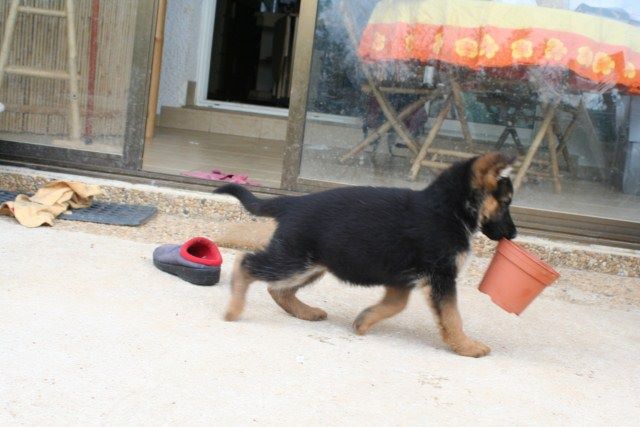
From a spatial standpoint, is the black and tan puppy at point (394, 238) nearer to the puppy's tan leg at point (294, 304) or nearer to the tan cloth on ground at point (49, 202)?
the puppy's tan leg at point (294, 304)

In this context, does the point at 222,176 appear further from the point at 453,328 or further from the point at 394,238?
the point at 453,328

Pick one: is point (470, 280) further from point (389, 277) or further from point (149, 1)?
point (149, 1)

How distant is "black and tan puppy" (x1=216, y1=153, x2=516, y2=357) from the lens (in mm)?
3621

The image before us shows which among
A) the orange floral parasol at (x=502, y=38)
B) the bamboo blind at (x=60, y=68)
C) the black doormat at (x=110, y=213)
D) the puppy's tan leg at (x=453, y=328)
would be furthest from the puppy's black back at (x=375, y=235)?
the bamboo blind at (x=60, y=68)

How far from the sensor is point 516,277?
3717 millimetres

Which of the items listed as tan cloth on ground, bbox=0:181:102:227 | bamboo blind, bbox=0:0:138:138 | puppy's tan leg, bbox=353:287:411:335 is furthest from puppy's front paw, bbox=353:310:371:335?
bamboo blind, bbox=0:0:138:138

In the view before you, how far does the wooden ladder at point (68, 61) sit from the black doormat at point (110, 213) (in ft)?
2.32

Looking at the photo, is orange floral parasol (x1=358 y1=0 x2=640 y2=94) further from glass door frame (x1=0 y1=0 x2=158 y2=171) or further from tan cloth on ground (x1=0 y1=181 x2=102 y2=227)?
tan cloth on ground (x1=0 y1=181 x2=102 y2=227)

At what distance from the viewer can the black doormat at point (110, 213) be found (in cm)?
531

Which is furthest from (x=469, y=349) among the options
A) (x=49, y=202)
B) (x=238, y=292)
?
(x=49, y=202)

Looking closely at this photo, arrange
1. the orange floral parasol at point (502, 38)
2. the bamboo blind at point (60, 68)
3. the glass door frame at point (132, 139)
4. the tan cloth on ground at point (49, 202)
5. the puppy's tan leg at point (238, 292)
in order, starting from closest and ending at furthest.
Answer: the puppy's tan leg at point (238, 292) < the tan cloth on ground at point (49, 202) < the orange floral parasol at point (502, 38) < the glass door frame at point (132, 139) < the bamboo blind at point (60, 68)

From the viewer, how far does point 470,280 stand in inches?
200

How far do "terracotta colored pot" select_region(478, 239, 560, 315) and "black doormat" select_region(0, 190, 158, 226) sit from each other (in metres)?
2.43

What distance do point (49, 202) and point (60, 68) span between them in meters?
1.27
